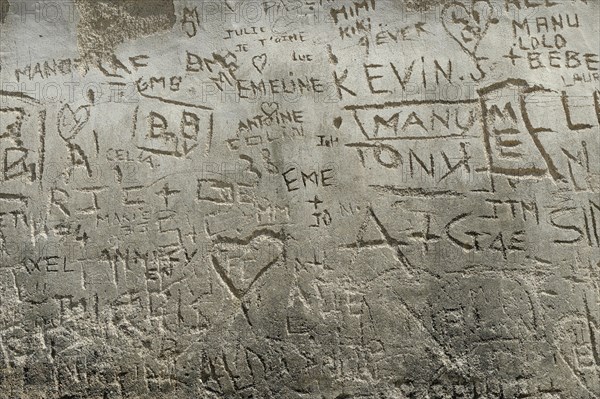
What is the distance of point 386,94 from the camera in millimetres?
4172

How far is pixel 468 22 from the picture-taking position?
4262 millimetres

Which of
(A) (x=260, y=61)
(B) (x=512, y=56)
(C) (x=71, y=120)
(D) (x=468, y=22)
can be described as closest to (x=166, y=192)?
(C) (x=71, y=120)

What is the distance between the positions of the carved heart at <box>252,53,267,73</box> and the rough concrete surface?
1 cm

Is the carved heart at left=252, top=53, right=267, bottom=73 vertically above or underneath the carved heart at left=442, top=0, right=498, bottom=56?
underneath

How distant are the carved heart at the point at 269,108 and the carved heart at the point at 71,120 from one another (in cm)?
112

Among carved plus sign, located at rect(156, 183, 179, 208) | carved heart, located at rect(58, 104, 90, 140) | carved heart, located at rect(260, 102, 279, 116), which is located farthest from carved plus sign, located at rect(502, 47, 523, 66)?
carved heart, located at rect(58, 104, 90, 140)

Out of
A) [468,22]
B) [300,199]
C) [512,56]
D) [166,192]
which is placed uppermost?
[468,22]

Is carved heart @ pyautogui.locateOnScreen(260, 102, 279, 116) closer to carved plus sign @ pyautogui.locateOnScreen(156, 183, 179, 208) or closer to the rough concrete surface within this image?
the rough concrete surface

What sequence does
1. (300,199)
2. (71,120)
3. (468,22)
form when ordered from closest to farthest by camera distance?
(300,199)
(71,120)
(468,22)

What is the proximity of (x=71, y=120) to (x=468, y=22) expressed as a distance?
8.74ft

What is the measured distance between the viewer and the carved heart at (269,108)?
413cm

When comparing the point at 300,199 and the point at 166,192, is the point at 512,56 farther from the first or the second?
the point at 166,192

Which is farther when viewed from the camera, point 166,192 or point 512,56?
point 512,56

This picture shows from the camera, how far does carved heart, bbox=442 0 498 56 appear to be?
423 cm
